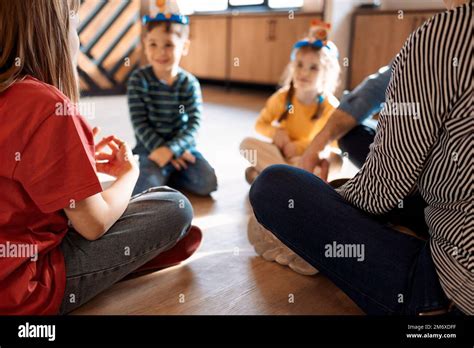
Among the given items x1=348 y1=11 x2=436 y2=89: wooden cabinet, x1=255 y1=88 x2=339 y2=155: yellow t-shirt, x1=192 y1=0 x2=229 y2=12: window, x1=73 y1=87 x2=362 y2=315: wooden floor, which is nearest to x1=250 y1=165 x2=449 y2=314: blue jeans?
x1=73 y1=87 x2=362 y2=315: wooden floor

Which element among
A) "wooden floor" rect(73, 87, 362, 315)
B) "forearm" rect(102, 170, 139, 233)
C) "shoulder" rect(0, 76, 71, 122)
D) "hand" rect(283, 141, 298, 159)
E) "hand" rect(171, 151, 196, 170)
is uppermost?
"shoulder" rect(0, 76, 71, 122)

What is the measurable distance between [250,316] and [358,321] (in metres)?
0.20

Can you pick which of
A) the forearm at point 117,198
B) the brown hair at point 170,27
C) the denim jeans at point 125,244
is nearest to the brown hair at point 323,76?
the brown hair at point 170,27

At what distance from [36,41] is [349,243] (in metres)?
0.64

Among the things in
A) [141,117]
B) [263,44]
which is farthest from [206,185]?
[263,44]

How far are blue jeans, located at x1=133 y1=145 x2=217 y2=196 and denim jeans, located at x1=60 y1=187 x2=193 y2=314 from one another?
0.49m

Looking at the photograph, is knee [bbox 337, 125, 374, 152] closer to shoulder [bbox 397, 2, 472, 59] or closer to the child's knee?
the child's knee

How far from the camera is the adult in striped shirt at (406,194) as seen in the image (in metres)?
0.69

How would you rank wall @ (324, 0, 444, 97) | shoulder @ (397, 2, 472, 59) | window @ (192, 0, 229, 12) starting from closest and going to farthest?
shoulder @ (397, 2, 472, 59)
wall @ (324, 0, 444, 97)
window @ (192, 0, 229, 12)

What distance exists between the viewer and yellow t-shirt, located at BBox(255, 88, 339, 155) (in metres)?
1.70

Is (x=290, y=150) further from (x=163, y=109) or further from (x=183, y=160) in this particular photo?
(x=163, y=109)

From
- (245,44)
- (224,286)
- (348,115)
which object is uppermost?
(245,44)

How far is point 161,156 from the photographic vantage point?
5.30ft

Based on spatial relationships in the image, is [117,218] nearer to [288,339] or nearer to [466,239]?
[288,339]
